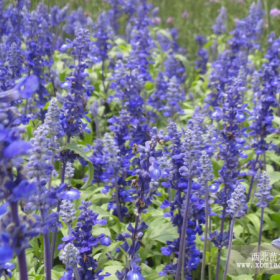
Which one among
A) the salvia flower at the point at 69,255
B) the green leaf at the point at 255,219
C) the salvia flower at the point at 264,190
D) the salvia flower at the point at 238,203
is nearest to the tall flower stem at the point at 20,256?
the salvia flower at the point at 69,255

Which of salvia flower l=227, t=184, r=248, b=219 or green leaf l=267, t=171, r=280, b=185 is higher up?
green leaf l=267, t=171, r=280, b=185

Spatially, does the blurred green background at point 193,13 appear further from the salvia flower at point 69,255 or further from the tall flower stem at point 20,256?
the tall flower stem at point 20,256

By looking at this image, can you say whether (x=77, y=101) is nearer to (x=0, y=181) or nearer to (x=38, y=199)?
(x=38, y=199)

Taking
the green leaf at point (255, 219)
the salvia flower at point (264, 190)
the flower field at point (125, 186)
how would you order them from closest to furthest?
the flower field at point (125, 186) < the salvia flower at point (264, 190) < the green leaf at point (255, 219)

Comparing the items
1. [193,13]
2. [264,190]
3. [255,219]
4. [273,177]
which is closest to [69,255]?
[264,190]

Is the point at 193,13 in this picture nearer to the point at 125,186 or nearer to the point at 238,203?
the point at 125,186

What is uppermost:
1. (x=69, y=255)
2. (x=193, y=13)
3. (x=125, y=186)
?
(x=193, y=13)

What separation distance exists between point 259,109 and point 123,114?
1835mm

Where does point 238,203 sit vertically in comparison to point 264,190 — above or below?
below
